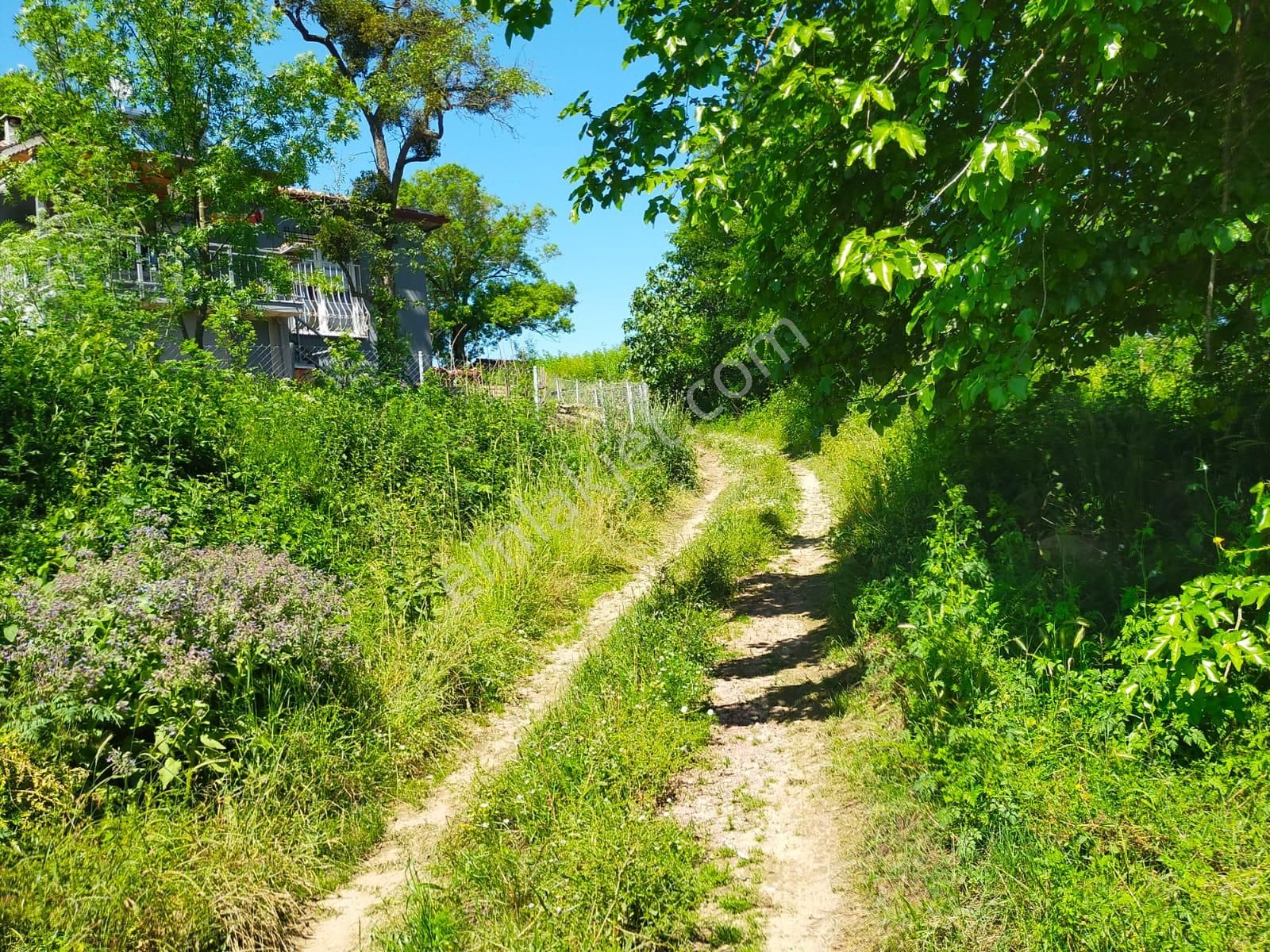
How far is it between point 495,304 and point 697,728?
46.1m

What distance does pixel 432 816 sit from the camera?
15.7ft

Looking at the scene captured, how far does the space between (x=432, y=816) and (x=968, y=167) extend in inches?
178

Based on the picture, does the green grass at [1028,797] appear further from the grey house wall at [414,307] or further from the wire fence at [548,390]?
the grey house wall at [414,307]

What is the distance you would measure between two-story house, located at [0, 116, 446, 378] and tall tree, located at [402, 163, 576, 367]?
1374 cm

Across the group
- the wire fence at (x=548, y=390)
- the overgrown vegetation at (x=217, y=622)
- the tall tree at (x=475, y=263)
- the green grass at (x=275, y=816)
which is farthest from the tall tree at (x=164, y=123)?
the tall tree at (x=475, y=263)

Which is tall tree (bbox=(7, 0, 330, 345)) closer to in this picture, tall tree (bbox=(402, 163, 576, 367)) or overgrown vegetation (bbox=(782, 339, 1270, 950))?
overgrown vegetation (bbox=(782, 339, 1270, 950))

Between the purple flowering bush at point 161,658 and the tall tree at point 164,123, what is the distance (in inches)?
419

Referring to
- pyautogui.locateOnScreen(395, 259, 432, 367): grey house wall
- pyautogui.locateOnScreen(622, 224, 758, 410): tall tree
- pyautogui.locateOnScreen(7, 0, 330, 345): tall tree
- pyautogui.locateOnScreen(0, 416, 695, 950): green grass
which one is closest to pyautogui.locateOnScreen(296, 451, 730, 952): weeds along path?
pyautogui.locateOnScreen(0, 416, 695, 950): green grass

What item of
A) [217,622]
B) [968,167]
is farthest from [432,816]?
[968,167]

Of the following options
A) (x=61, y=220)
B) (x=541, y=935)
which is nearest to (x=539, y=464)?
(x=541, y=935)

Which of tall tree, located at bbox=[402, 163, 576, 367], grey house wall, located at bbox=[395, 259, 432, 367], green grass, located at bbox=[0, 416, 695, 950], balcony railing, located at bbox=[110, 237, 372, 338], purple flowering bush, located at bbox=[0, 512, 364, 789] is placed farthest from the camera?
tall tree, located at bbox=[402, 163, 576, 367]

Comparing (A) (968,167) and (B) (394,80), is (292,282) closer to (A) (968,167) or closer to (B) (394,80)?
(B) (394,80)

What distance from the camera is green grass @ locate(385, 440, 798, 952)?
3416mm

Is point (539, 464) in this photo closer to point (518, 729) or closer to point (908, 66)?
point (518, 729)
